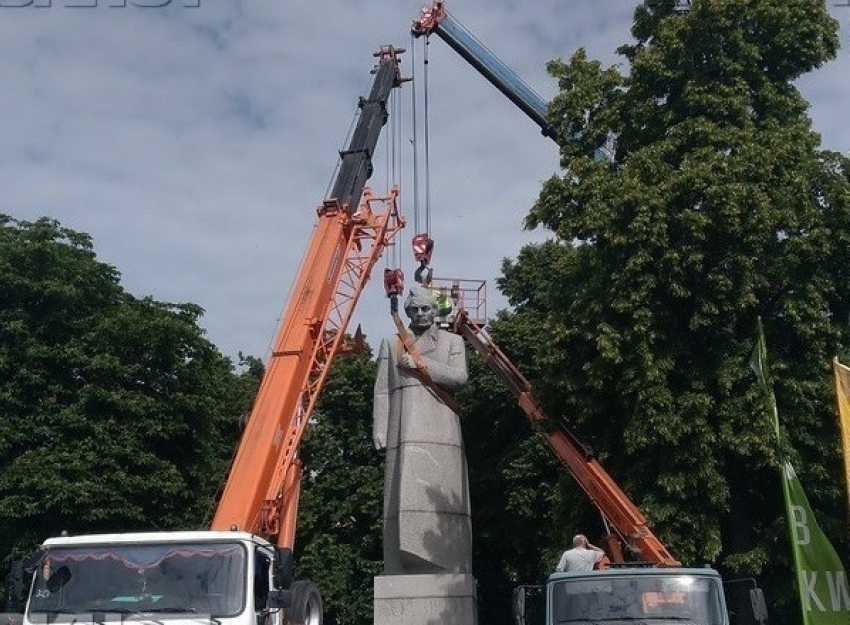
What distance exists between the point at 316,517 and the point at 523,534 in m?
7.03

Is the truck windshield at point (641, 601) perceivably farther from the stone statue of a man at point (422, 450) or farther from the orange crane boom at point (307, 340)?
the stone statue of a man at point (422, 450)

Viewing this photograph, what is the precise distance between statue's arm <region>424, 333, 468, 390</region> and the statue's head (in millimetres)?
698

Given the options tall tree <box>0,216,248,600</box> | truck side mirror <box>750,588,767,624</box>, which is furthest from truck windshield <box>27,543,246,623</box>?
tall tree <box>0,216,248,600</box>

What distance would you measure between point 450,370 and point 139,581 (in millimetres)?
13403

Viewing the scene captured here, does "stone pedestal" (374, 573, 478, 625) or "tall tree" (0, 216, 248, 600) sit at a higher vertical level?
"tall tree" (0, 216, 248, 600)

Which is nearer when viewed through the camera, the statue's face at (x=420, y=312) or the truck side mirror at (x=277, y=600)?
the truck side mirror at (x=277, y=600)

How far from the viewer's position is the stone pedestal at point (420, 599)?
71.7 feet

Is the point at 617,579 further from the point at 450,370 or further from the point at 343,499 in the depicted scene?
the point at 343,499

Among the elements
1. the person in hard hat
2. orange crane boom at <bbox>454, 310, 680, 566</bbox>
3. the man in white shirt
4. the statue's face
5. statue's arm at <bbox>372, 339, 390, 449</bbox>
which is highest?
the person in hard hat

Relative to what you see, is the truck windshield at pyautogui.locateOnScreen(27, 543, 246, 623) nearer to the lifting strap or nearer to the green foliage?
the lifting strap

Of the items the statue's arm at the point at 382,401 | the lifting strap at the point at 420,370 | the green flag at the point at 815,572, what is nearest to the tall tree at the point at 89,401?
the statue's arm at the point at 382,401

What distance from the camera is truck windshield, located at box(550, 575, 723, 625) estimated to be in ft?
37.8

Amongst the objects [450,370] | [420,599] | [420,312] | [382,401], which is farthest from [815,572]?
[382,401]

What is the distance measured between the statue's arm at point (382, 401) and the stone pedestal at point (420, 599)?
282cm
